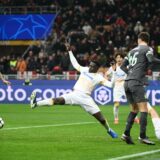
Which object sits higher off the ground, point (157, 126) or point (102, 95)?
point (157, 126)

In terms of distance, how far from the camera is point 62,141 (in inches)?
562

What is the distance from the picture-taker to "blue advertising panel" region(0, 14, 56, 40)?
1635 inches

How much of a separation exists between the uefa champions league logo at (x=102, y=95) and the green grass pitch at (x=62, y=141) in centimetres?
896

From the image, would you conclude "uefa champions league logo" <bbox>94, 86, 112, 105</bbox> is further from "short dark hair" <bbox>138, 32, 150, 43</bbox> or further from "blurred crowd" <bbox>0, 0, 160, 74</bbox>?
"short dark hair" <bbox>138, 32, 150, 43</bbox>

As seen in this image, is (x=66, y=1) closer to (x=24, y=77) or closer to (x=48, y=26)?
(x=48, y=26)

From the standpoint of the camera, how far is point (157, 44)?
35344 mm

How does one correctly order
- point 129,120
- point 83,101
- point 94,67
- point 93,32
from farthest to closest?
point 93,32, point 94,67, point 83,101, point 129,120

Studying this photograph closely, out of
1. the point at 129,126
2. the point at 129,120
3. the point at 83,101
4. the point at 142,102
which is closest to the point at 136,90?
the point at 142,102

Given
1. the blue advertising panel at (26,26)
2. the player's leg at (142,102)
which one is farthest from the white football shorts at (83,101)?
the blue advertising panel at (26,26)

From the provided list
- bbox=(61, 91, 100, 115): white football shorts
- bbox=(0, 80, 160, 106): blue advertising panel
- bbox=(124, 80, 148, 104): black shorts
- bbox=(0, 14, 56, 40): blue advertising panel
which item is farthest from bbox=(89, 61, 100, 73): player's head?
bbox=(0, 14, 56, 40): blue advertising panel

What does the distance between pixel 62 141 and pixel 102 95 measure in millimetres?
16669

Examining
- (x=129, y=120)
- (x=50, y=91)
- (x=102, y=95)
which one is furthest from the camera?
(x=50, y=91)

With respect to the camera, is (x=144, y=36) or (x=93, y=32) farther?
(x=93, y=32)

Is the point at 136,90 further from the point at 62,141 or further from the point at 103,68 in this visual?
the point at 103,68
